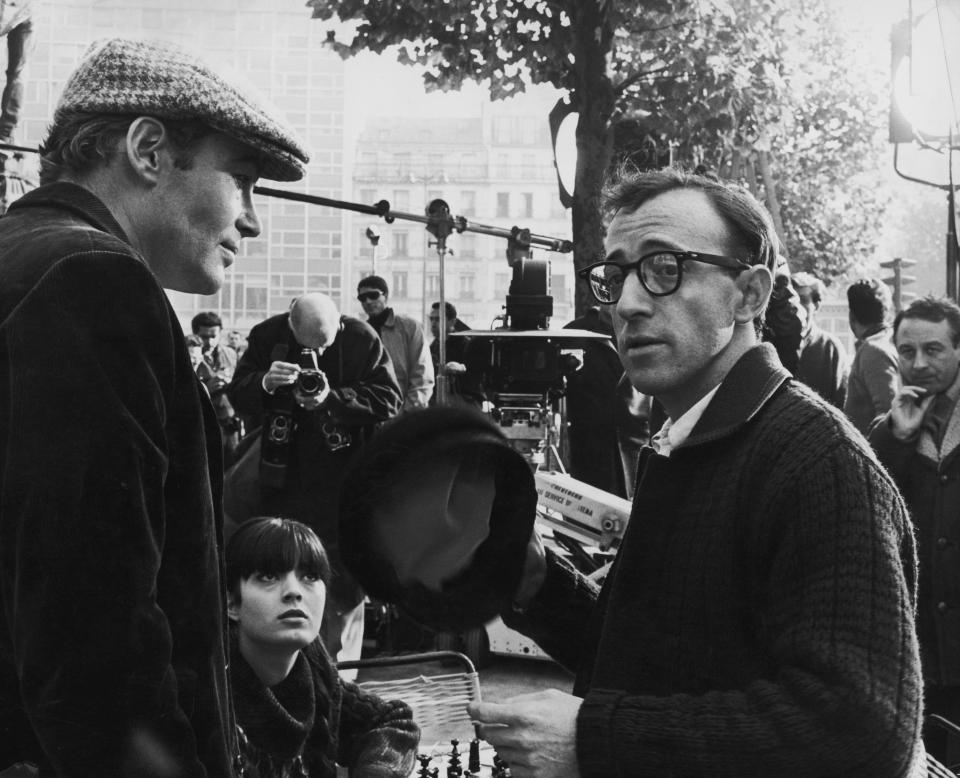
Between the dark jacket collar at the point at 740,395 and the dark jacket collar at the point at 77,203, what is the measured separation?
841mm

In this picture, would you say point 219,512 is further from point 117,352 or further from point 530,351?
point 530,351

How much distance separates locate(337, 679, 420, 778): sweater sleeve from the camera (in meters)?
3.16

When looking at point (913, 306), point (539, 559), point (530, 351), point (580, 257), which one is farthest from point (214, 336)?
point (539, 559)

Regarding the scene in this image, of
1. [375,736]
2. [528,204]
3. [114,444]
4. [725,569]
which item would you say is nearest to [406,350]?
[375,736]

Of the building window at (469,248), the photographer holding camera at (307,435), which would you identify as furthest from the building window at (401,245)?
the photographer holding camera at (307,435)

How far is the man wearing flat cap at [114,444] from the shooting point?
4.83ft

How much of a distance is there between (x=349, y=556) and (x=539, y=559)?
1.23 ft

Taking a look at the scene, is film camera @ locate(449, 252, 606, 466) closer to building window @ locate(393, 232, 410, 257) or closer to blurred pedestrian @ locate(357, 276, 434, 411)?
blurred pedestrian @ locate(357, 276, 434, 411)

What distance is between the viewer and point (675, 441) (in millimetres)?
1896

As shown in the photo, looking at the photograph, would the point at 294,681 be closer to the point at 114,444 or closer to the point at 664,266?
the point at 664,266

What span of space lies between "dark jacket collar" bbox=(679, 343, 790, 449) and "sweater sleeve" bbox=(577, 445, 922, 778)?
154 mm

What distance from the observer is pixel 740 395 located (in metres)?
1.83

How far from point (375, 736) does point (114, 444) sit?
1.91 meters

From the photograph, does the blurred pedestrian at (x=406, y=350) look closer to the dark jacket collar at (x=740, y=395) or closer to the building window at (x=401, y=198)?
the dark jacket collar at (x=740, y=395)
